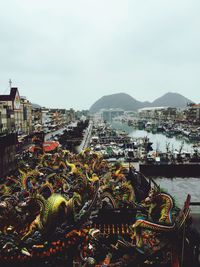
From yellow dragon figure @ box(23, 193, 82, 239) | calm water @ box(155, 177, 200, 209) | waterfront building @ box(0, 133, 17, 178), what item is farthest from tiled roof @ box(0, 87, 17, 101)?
yellow dragon figure @ box(23, 193, 82, 239)

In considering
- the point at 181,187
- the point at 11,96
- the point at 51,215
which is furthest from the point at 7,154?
the point at 11,96

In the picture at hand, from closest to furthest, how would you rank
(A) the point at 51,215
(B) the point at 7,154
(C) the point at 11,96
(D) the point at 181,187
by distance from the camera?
(A) the point at 51,215 < (B) the point at 7,154 < (D) the point at 181,187 < (C) the point at 11,96

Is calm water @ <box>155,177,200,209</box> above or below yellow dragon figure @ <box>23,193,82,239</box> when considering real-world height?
below

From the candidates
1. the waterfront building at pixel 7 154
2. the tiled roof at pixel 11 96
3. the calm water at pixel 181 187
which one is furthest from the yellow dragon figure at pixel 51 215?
the tiled roof at pixel 11 96

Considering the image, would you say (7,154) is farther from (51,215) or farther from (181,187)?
(51,215)

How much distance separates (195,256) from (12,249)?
24.6ft

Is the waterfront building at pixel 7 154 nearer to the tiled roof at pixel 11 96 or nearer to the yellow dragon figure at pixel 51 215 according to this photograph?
the yellow dragon figure at pixel 51 215

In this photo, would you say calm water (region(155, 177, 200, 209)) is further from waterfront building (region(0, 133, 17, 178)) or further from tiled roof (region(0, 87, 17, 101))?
tiled roof (region(0, 87, 17, 101))

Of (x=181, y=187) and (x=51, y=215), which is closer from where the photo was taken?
(x=51, y=215)

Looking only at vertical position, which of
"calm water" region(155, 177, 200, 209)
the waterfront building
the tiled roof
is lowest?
"calm water" region(155, 177, 200, 209)

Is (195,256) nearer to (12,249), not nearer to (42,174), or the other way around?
(12,249)

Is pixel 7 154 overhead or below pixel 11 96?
below

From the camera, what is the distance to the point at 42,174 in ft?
79.5

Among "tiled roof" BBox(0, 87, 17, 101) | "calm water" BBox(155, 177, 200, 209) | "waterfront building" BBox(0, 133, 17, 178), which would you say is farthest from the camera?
"tiled roof" BBox(0, 87, 17, 101)
